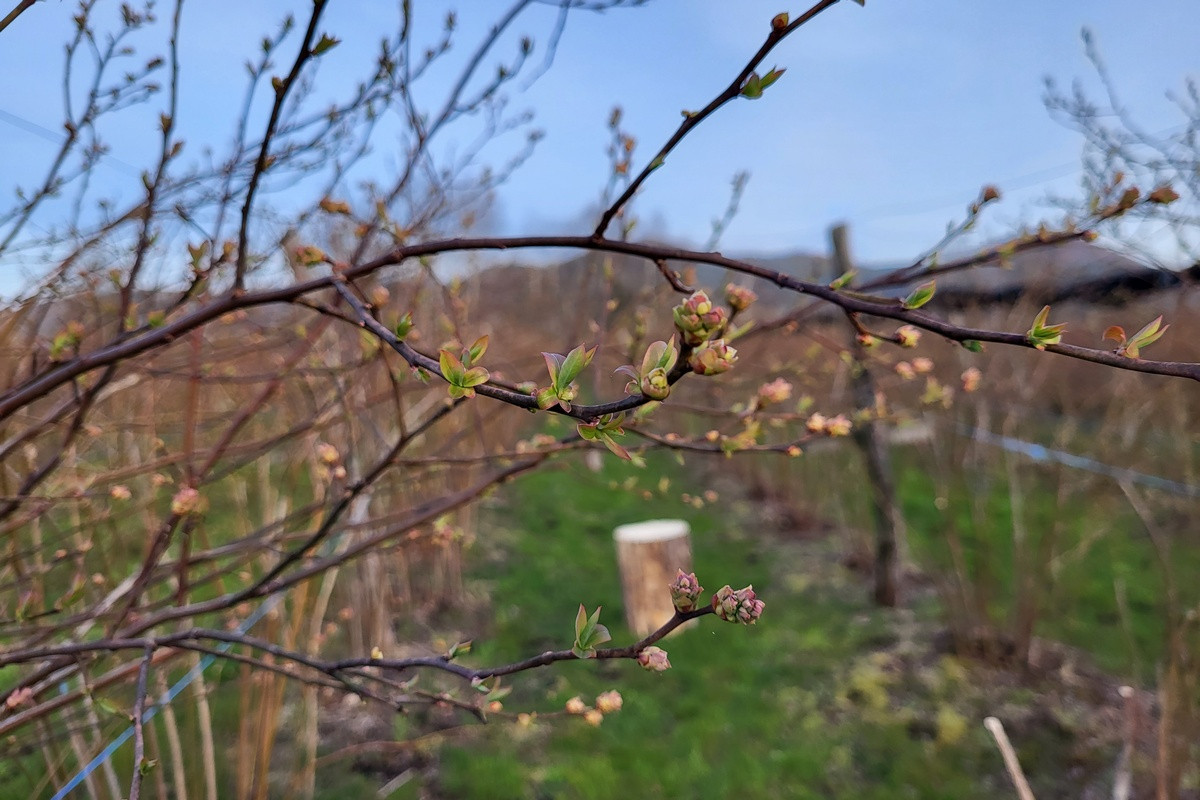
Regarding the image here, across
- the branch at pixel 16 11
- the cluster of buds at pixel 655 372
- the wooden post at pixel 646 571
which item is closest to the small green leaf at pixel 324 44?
the branch at pixel 16 11

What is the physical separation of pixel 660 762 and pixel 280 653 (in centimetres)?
221

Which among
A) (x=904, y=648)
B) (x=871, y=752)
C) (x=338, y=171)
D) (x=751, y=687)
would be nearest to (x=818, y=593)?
(x=904, y=648)

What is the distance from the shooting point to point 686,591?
0.55 metres

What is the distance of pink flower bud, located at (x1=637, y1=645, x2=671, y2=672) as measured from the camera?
585 mm

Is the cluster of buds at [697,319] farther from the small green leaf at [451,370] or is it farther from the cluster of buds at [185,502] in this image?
the cluster of buds at [185,502]

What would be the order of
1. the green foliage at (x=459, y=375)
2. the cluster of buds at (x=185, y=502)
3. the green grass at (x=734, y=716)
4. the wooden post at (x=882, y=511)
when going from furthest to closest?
the wooden post at (x=882, y=511)
the green grass at (x=734, y=716)
the cluster of buds at (x=185, y=502)
the green foliage at (x=459, y=375)

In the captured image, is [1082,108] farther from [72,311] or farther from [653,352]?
[72,311]

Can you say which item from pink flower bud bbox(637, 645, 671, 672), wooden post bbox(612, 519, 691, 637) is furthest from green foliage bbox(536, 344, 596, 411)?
wooden post bbox(612, 519, 691, 637)

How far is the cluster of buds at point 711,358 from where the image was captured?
389 millimetres

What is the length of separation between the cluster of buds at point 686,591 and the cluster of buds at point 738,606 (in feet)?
0.06

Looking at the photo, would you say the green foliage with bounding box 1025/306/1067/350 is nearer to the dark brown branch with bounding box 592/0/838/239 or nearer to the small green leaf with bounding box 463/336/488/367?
the dark brown branch with bounding box 592/0/838/239

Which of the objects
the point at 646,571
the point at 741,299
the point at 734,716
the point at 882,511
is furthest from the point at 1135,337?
the point at 882,511

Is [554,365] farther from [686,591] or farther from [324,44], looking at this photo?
[324,44]

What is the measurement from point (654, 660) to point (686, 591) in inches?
3.3
